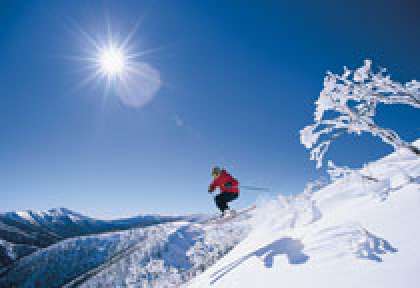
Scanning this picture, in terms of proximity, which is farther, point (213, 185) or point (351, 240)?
point (213, 185)

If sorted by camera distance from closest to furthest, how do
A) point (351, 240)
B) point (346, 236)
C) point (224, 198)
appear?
point (351, 240) < point (346, 236) < point (224, 198)

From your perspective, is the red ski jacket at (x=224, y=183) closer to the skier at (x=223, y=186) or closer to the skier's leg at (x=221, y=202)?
the skier at (x=223, y=186)

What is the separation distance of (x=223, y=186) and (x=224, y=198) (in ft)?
2.68

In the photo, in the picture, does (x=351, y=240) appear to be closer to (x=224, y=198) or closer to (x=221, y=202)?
(x=224, y=198)

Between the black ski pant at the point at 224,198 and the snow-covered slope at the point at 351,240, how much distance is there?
7107mm

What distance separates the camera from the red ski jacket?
Answer: 14859 mm

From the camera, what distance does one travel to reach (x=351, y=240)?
15.2 feet

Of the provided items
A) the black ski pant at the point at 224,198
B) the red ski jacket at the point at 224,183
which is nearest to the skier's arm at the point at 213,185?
the red ski jacket at the point at 224,183

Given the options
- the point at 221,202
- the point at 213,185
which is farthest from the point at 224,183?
the point at 221,202

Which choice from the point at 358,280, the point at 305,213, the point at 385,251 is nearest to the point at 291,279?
the point at 358,280

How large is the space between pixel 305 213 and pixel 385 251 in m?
3.55

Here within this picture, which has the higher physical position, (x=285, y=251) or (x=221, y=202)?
(x=221, y=202)

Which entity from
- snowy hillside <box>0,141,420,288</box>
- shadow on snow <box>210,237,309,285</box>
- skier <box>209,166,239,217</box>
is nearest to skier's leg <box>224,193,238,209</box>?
skier <box>209,166,239,217</box>

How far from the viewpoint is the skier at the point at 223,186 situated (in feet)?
48.8
